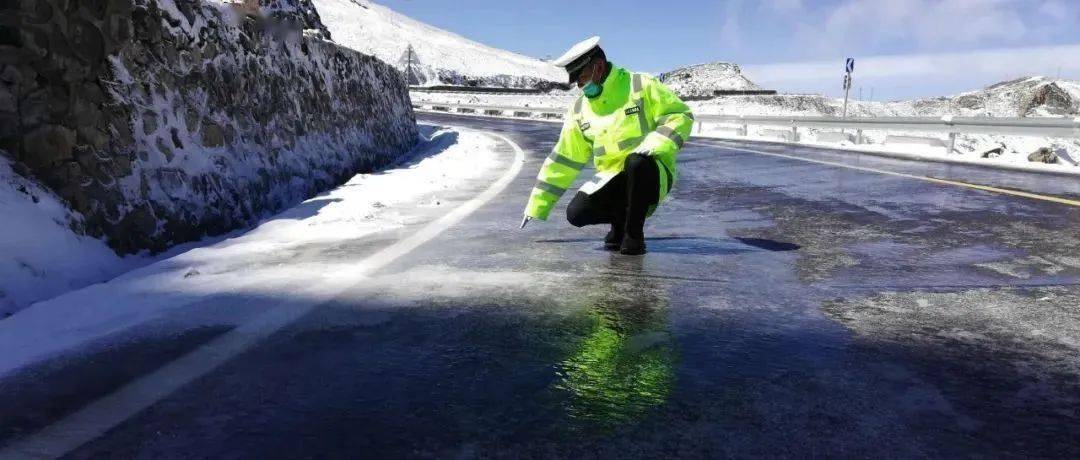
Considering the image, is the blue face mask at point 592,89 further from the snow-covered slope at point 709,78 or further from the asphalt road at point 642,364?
the snow-covered slope at point 709,78

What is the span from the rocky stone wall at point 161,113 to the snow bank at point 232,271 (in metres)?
0.34

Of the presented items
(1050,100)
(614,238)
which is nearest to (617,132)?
(614,238)

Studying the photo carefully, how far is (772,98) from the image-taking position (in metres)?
60.9

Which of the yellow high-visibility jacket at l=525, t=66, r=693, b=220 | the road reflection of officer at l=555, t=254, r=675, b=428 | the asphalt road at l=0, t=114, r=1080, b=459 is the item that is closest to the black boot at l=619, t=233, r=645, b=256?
the asphalt road at l=0, t=114, r=1080, b=459

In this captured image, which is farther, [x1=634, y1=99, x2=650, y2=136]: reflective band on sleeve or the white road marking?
[x1=634, y1=99, x2=650, y2=136]: reflective band on sleeve

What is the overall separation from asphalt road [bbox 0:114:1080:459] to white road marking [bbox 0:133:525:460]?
6 centimetres

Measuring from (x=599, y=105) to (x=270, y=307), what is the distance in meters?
2.62

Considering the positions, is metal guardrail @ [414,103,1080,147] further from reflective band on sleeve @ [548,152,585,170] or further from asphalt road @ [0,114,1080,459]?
reflective band on sleeve @ [548,152,585,170]

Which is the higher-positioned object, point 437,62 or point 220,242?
point 437,62

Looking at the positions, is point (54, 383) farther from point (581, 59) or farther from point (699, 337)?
point (581, 59)

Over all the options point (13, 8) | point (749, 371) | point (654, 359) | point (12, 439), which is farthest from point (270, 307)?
point (13, 8)

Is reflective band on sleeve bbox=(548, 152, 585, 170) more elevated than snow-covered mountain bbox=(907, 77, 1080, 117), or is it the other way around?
snow-covered mountain bbox=(907, 77, 1080, 117)

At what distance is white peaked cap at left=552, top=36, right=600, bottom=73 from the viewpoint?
520 centimetres

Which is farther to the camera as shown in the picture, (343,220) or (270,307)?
(343,220)
